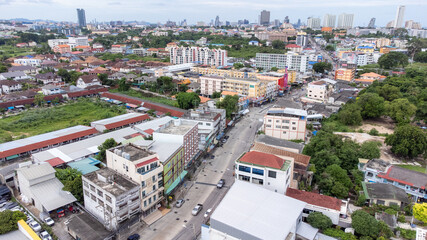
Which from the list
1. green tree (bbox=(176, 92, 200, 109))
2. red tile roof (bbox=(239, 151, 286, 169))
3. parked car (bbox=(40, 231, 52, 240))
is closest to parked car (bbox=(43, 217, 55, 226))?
parked car (bbox=(40, 231, 52, 240))

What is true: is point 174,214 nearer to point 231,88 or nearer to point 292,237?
point 292,237

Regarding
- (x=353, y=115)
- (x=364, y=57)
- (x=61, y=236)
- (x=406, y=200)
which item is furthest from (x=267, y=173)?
(x=364, y=57)

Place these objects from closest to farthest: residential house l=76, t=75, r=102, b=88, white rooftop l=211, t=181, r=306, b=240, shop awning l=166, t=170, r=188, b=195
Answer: white rooftop l=211, t=181, r=306, b=240 < shop awning l=166, t=170, r=188, b=195 < residential house l=76, t=75, r=102, b=88

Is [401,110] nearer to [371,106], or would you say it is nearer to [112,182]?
[371,106]

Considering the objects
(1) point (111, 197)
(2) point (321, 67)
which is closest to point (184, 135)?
(1) point (111, 197)

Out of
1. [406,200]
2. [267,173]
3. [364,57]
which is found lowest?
[406,200]

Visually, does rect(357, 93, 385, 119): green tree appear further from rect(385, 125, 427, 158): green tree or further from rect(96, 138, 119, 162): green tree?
rect(96, 138, 119, 162): green tree

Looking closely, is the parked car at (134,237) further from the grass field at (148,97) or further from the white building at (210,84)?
the white building at (210,84)
